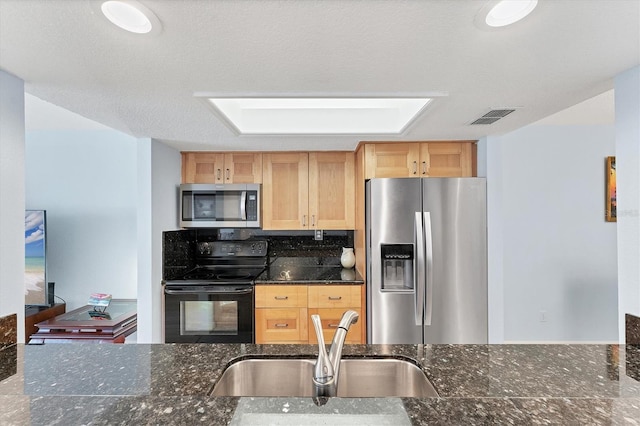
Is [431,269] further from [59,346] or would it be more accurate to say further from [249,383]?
[59,346]

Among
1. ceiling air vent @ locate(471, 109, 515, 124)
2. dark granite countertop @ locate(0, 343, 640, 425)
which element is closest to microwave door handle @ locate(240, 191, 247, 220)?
dark granite countertop @ locate(0, 343, 640, 425)

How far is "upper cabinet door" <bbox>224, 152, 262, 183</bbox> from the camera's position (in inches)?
122

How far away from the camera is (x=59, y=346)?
1311mm

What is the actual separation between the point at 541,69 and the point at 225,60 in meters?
1.37

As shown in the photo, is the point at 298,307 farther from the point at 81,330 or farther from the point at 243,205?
the point at 81,330

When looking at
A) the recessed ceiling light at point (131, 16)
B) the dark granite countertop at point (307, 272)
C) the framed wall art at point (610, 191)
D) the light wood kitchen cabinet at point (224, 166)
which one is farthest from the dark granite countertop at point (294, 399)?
the framed wall art at point (610, 191)

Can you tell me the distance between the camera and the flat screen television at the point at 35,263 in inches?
128

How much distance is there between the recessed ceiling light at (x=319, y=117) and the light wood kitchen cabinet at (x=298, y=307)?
1.34 metres

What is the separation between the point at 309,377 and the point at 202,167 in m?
2.49

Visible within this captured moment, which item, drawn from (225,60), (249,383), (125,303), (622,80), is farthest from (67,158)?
(622,80)

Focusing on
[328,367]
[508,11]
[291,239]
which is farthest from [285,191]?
[508,11]

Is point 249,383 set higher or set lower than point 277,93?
lower

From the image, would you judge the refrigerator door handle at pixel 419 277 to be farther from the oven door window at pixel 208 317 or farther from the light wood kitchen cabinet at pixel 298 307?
the oven door window at pixel 208 317

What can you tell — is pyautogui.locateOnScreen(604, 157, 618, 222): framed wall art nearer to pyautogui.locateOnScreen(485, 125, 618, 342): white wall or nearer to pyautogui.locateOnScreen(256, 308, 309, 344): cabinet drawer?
pyautogui.locateOnScreen(485, 125, 618, 342): white wall
